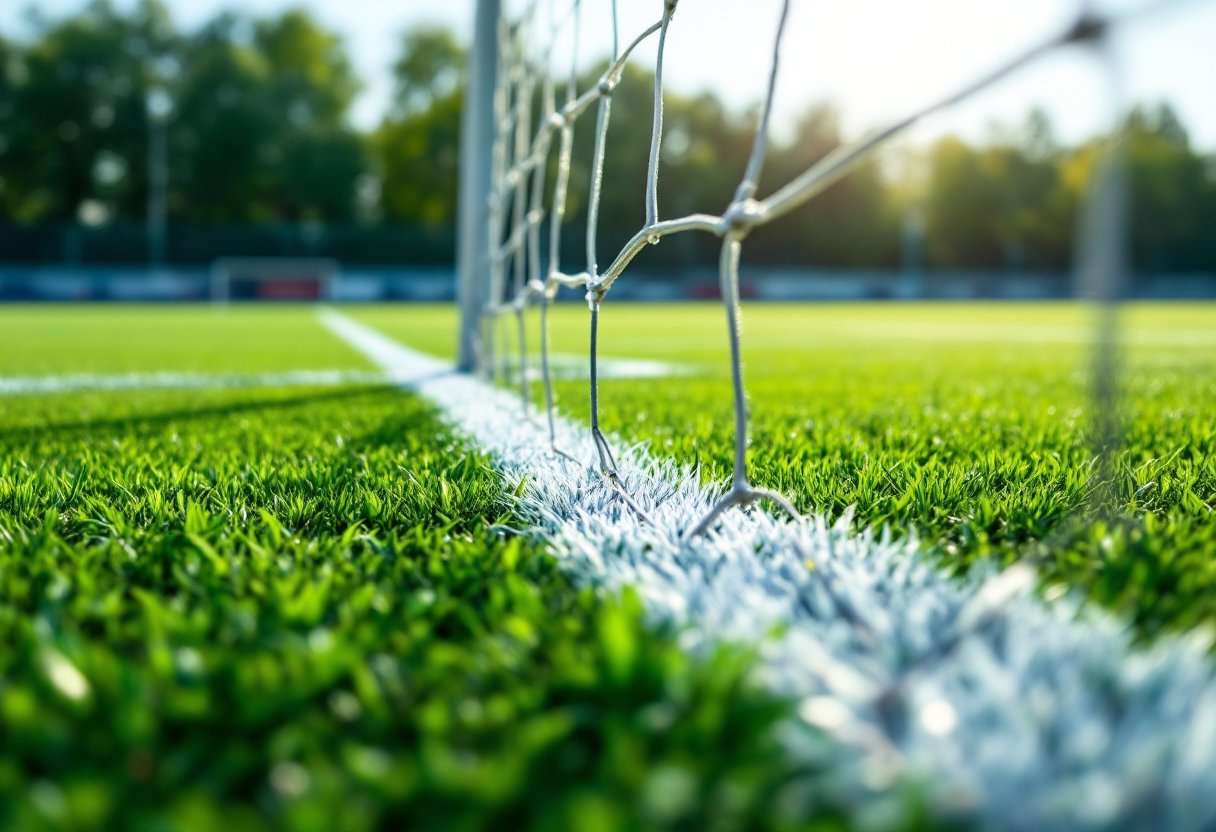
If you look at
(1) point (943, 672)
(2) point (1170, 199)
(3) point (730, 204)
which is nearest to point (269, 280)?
(2) point (1170, 199)

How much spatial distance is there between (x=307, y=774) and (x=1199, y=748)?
0.56 meters

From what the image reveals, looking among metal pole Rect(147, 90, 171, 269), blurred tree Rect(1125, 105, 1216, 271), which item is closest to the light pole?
metal pole Rect(147, 90, 171, 269)

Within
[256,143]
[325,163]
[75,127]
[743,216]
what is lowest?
[743,216]

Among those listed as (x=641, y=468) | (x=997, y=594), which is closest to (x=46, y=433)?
(x=641, y=468)

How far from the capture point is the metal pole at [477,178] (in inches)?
158

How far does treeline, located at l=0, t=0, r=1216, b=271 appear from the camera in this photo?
113 ft

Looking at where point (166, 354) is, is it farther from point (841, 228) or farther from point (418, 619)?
point (841, 228)

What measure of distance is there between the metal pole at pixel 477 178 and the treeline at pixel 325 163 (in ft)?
91.6

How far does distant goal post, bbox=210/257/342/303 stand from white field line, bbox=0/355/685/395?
24298mm

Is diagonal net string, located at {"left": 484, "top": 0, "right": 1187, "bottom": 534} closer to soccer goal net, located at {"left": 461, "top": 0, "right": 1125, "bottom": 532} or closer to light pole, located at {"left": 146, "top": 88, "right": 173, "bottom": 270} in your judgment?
soccer goal net, located at {"left": 461, "top": 0, "right": 1125, "bottom": 532}

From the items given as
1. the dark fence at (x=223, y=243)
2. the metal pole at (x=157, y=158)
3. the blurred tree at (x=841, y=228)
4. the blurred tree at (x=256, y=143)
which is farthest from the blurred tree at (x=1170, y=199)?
the metal pole at (x=157, y=158)

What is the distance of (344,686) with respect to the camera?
771 mm

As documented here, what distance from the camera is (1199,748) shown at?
63cm

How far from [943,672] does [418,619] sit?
0.46 metres
